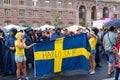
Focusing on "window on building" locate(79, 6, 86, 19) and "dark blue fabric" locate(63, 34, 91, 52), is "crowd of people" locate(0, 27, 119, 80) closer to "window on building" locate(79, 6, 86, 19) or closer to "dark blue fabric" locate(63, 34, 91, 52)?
"dark blue fabric" locate(63, 34, 91, 52)

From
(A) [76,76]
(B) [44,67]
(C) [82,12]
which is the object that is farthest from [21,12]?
(B) [44,67]

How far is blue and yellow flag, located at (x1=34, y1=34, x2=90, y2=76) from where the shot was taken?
12719mm

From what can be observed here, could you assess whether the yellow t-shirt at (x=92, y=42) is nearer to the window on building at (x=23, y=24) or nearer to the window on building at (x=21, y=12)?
the window on building at (x=23, y=24)

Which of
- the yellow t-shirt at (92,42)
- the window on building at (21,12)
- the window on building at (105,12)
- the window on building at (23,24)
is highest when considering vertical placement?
the yellow t-shirt at (92,42)

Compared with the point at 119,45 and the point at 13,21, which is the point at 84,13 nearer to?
the point at 13,21

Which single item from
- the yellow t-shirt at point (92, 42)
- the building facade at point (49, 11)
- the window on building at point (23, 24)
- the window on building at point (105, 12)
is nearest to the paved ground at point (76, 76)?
the yellow t-shirt at point (92, 42)

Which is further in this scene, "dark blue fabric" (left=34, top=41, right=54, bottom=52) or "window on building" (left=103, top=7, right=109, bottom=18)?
"window on building" (left=103, top=7, right=109, bottom=18)

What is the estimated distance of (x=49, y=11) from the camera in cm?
6731

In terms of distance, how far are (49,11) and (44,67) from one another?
54.8m

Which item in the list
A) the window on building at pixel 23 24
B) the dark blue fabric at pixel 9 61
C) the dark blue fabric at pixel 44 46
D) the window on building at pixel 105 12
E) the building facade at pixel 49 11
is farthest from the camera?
the window on building at pixel 105 12

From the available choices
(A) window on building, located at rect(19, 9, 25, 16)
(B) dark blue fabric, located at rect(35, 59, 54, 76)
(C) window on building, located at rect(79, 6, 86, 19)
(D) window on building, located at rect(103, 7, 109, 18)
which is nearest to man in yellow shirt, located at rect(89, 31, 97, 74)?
(B) dark blue fabric, located at rect(35, 59, 54, 76)

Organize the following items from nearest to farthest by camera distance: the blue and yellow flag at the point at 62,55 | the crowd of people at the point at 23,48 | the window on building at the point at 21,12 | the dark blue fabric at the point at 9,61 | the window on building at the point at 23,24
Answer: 1. the crowd of people at the point at 23,48
2. the blue and yellow flag at the point at 62,55
3. the dark blue fabric at the point at 9,61
4. the window on building at the point at 23,24
5. the window on building at the point at 21,12

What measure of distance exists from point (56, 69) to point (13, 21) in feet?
164

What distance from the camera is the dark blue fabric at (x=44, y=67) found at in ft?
41.7
